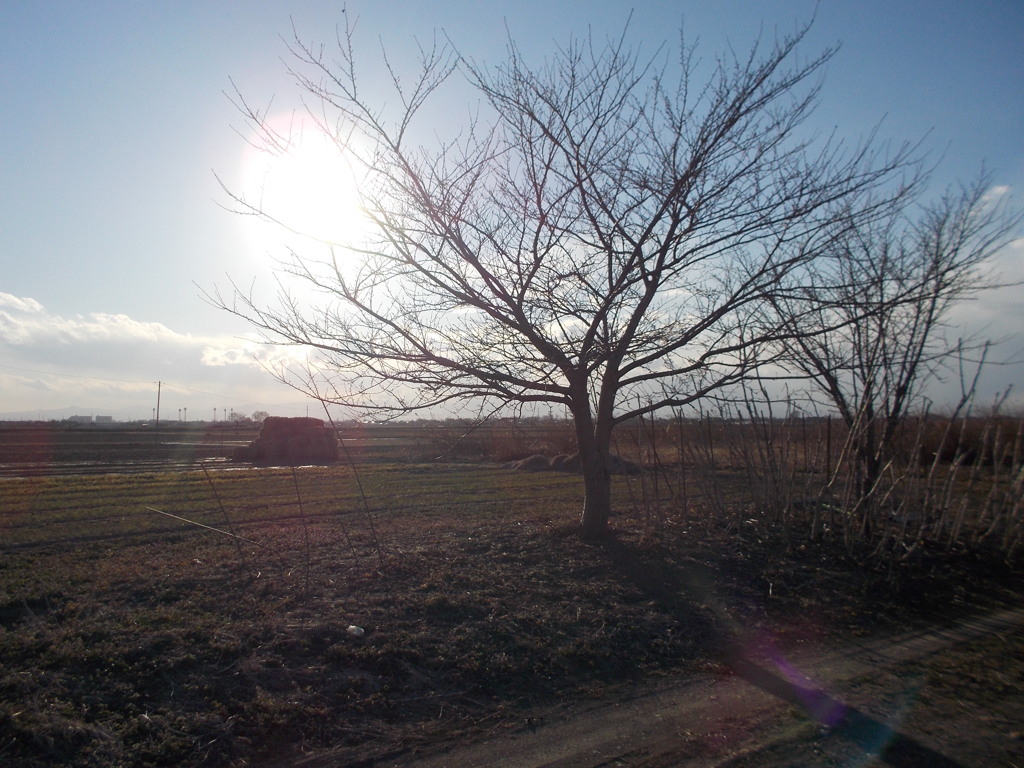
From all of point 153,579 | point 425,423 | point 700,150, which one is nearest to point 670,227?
point 700,150

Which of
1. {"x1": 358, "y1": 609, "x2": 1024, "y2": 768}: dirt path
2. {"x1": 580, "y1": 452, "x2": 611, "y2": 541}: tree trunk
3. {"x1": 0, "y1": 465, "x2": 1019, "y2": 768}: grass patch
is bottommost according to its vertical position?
{"x1": 358, "y1": 609, "x2": 1024, "y2": 768}: dirt path

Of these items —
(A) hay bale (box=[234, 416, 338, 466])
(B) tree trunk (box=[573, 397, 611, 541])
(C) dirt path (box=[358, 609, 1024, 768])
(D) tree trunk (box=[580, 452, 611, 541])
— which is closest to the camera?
(C) dirt path (box=[358, 609, 1024, 768])

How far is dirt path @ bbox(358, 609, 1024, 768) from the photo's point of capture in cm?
370

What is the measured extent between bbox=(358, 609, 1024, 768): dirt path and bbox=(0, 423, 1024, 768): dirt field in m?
0.02

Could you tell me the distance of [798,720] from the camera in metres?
4.16

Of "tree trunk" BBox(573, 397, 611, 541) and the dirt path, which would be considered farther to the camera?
"tree trunk" BBox(573, 397, 611, 541)

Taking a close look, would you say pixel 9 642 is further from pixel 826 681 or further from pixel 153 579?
pixel 826 681

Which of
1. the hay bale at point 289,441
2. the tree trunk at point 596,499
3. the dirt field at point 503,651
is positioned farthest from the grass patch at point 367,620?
the hay bale at point 289,441

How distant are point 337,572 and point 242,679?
7.73ft

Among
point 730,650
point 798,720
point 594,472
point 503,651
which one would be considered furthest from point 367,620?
point 594,472

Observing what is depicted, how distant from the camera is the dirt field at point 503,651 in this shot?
378 centimetres

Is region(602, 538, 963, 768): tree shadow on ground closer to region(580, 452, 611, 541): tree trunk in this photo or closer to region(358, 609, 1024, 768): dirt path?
region(358, 609, 1024, 768): dirt path

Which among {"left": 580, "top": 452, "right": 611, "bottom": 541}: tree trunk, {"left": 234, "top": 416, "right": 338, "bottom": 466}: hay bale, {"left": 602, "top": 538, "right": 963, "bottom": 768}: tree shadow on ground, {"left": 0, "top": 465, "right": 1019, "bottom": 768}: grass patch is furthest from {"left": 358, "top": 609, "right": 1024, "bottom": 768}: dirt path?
{"left": 234, "top": 416, "right": 338, "bottom": 466}: hay bale

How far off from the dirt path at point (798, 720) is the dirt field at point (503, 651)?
0.06 feet
